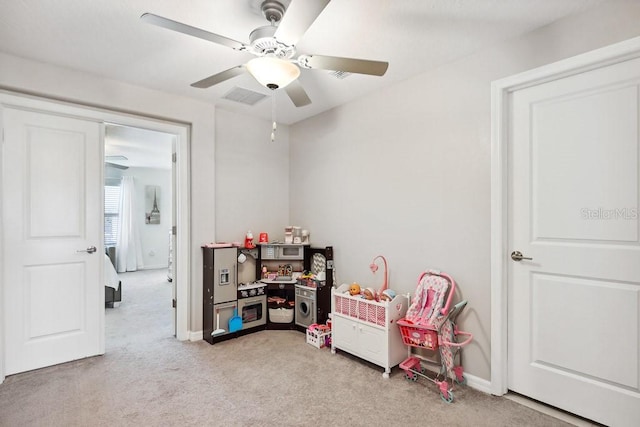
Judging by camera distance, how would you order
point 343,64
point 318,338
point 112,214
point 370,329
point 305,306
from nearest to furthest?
point 343,64 < point 370,329 < point 318,338 < point 305,306 < point 112,214

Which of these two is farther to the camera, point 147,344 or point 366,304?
point 147,344

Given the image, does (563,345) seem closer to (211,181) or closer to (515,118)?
(515,118)

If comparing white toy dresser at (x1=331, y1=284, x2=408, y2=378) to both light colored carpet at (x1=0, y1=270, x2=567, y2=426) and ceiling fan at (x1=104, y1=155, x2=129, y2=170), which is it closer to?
light colored carpet at (x1=0, y1=270, x2=567, y2=426)

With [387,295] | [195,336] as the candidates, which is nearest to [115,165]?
[195,336]

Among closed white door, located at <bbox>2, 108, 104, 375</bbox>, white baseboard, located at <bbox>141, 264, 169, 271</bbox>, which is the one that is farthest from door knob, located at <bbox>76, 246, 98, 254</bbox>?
white baseboard, located at <bbox>141, 264, 169, 271</bbox>

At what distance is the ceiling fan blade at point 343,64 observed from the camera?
1.76 m

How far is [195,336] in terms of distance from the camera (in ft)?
10.9

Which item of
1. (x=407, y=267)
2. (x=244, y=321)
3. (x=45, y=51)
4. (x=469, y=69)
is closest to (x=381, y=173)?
(x=407, y=267)

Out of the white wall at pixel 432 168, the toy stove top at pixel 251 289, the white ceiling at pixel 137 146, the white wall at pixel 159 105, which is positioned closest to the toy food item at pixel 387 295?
the white wall at pixel 432 168

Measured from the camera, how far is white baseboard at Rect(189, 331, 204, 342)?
3314 mm

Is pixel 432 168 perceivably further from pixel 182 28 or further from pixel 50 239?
pixel 50 239

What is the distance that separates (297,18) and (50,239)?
2726 mm

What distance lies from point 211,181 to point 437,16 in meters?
2.58

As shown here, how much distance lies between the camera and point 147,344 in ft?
10.5
